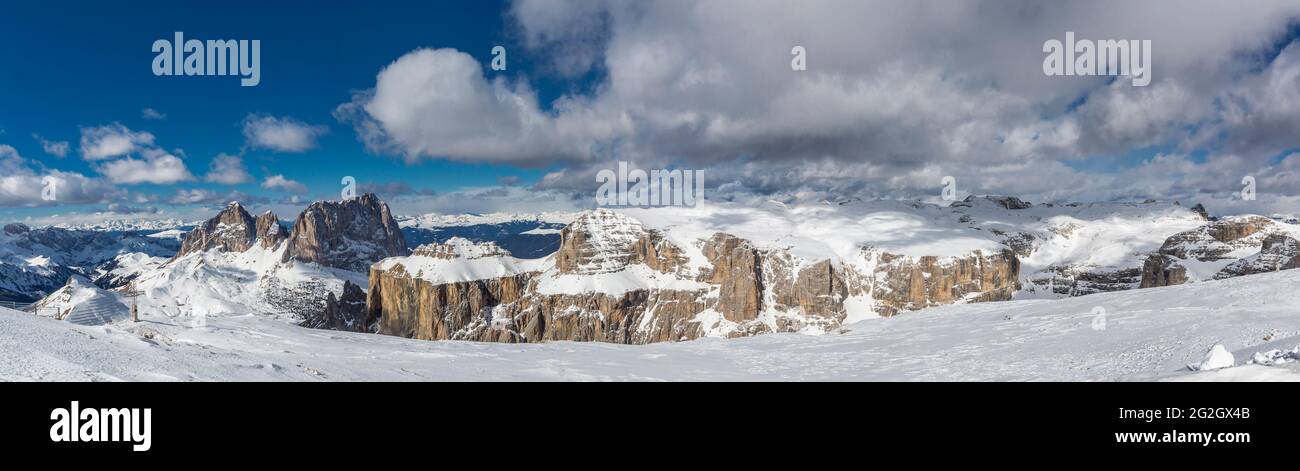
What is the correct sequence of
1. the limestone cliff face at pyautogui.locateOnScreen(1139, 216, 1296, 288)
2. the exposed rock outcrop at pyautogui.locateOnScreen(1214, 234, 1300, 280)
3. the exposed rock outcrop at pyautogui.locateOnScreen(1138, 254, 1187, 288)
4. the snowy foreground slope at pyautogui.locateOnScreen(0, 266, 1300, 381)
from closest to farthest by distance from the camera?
1. the snowy foreground slope at pyautogui.locateOnScreen(0, 266, 1300, 381)
2. the exposed rock outcrop at pyautogui.locateOnScreen(1214, 234, 1300, 280)
3. the limestone cliff face at pyautogui.locateOnScreen(1139, 216, 1296, 288)
4. the exposed rock outcrop at pyautogui.locateOnScreen(1138, 254, 1187, 288)

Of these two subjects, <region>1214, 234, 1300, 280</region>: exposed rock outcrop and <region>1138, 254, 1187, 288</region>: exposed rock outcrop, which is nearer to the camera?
<region>1214, 234, 1300, 280</region>: exposed rock outcrop

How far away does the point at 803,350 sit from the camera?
36.5 meters

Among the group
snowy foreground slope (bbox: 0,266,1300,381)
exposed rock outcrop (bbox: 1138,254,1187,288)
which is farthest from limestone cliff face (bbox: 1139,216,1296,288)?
snowy foreground slope (bbox: 0,266,1300,381)

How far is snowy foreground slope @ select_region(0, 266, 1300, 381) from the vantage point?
12.9 metres

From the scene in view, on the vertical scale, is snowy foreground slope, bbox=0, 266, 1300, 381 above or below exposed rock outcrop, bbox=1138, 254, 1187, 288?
above

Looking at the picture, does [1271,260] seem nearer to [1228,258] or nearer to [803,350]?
[1228,258]

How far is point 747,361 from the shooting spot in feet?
110

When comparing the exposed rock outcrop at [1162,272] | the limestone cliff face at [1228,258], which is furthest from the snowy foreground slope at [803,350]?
the exposed rock outcrop at [1162,272]

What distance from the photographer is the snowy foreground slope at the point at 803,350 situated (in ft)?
42.4

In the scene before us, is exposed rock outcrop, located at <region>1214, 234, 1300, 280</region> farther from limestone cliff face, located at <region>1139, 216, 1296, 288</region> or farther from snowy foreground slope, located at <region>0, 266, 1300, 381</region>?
snowy foreground slope, located at <region>0, 266, 1300, 381</region>

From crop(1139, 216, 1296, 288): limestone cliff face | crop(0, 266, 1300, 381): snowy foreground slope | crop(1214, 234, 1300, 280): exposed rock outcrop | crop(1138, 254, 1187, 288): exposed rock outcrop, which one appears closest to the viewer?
crop(0, 266, 1300, 381): snowy foreground slope

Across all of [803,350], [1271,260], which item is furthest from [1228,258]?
[803,350]

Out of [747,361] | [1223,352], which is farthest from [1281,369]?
[747,361]
